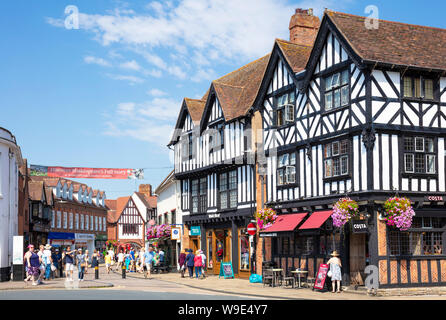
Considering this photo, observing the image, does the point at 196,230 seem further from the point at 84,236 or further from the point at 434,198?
the point at 84,236

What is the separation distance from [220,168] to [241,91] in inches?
171

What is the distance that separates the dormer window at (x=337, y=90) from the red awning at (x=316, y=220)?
404 cm

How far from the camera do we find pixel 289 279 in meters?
24.5

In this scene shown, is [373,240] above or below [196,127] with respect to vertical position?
below

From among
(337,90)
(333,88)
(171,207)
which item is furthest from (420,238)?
(171,207)

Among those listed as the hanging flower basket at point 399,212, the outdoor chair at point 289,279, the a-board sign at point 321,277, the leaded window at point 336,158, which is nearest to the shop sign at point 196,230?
the outdoor chair at point 289,279

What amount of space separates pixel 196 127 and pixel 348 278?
16274 millimetres

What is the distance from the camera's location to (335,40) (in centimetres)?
2348

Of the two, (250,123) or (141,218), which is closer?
(250,123)

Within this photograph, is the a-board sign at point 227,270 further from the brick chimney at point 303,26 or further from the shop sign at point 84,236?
the shop sign at point 84,236

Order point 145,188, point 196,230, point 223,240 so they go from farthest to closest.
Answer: point 145,188, point 196,230, point 223,240

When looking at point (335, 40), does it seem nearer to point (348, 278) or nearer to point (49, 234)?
point (348, 278)

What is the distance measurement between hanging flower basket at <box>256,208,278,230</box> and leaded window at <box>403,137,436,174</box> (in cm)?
702
